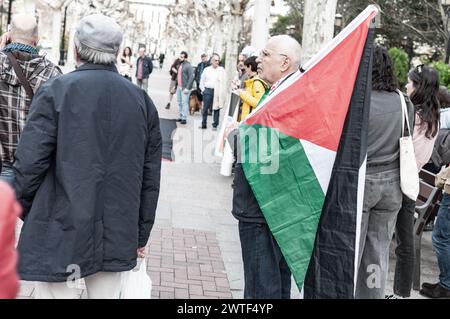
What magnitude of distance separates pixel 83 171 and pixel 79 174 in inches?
0.9

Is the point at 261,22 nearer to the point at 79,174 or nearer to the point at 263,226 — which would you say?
the point at 263,226

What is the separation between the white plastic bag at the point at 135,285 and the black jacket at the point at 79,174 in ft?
0.55

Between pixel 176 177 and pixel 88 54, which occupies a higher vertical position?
pixel 88 54

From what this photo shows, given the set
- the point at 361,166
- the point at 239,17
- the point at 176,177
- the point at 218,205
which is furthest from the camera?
the point at 239,17

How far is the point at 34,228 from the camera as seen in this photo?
127 inches

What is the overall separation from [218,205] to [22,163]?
6.10 m

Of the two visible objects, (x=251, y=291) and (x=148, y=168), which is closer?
(x=148, y=168)

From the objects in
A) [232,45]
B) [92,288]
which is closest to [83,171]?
[92,288]

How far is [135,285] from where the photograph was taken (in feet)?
11.8
